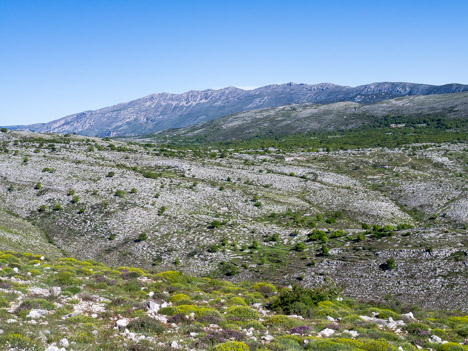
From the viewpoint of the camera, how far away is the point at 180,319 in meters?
18.4

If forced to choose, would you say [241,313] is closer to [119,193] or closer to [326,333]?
[326,333]

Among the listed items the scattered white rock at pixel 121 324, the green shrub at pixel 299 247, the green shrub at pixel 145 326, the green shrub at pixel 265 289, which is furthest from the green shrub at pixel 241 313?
the green shrub at pixel 299 247

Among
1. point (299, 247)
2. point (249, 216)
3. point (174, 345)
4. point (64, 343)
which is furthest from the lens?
point (249, 216)

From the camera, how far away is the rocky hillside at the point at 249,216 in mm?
38125

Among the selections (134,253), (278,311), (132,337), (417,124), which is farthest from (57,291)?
(417,124)

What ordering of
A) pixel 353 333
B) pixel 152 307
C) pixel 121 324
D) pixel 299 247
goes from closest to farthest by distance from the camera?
pixel 121 324 < pixel 353 333 < pixel 152 307 < pixel 299 247

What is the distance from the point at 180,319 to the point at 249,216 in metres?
40.8

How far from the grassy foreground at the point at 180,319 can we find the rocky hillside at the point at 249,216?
34.0ft

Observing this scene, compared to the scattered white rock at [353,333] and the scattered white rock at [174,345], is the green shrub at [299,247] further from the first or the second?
the scattered white rock at [174,345]

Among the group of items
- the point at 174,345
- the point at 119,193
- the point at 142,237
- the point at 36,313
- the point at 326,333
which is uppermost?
the point at 119,193

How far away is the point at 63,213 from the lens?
182 ft

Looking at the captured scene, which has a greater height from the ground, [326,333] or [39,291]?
[39,291]

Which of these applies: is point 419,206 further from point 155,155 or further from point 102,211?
point 155,155

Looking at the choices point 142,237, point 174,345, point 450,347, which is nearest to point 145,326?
point 174,345
